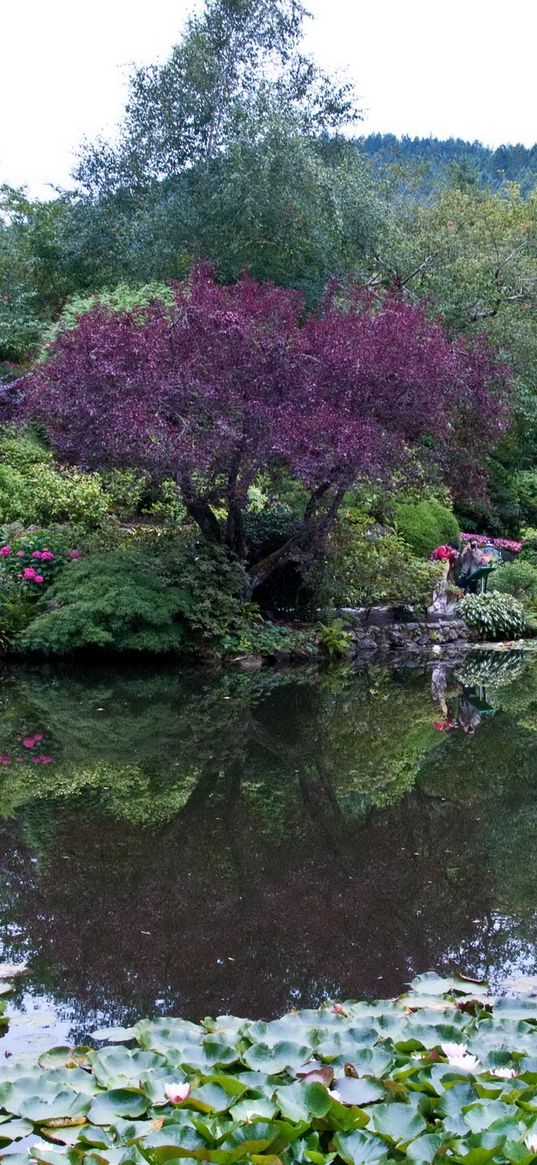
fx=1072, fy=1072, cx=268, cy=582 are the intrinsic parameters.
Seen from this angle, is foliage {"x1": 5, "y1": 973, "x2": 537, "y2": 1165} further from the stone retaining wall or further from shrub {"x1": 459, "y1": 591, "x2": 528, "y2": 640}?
shrub {"x1": 459, "y1": 591, "x2": 528, "y2": 640}

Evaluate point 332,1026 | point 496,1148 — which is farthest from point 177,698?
point 496,1148

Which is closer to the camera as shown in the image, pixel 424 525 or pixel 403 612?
pixel 403 612

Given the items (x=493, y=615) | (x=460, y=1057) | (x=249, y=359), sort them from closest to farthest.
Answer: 1. (x=460, y=1057)
2. (x=249, y=359)
3. (x=493, y=615)

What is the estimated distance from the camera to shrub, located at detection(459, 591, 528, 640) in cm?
1498

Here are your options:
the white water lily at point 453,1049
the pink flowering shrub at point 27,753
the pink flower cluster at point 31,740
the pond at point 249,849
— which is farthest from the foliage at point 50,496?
the white water lily at point 453,1049

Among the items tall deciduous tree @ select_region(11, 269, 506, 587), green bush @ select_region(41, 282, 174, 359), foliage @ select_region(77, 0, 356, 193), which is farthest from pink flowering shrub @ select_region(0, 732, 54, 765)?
foliage @ select_region(77, 0, 356, 193)

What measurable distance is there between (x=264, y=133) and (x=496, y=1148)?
19.1 m

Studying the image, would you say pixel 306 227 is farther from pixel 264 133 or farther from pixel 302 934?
pixel 302 934

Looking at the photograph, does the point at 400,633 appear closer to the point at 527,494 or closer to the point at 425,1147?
the point at 527,494

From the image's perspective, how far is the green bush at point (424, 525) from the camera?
17.4 m

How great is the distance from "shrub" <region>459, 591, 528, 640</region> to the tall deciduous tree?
13.0 feet

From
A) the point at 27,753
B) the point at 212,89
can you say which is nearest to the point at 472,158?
the point at 212,89

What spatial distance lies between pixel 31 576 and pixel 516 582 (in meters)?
8.08

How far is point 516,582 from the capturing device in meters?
16.7
